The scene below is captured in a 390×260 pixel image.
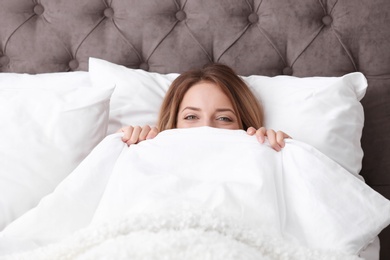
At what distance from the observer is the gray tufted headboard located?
5.46 feet

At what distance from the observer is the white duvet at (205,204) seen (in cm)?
93

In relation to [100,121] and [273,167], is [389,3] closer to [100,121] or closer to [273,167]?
[273,167]

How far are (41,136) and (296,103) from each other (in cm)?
77

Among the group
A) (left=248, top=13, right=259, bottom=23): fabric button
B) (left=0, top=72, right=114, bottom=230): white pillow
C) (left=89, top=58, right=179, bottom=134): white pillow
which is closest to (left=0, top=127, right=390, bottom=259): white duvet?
(left=0, top=72, right=114, bottom=230): white pillow

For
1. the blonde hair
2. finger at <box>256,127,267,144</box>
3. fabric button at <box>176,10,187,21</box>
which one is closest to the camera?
finger at <box>256,127,267,144</box>

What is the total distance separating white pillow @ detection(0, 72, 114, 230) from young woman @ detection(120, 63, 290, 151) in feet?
Answer: 0.40

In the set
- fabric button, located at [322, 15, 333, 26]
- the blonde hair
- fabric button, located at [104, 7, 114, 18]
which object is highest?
fabric button, located at [104, 7, 114, 18]

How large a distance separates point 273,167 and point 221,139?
0.51ft

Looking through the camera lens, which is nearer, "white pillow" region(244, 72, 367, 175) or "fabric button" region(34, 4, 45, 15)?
"white pillow" region(244, 72, 367, 175)

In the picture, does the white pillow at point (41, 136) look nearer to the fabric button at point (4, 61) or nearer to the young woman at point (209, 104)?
the young woman at point (209, 104)

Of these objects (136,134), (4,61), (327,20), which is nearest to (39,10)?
(4,61)

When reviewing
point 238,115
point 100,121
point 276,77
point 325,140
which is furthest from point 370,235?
point 100,121

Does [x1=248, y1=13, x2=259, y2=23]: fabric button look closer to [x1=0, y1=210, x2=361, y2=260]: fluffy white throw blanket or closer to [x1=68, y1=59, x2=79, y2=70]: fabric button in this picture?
[x1=68, y1=59, x2=79, y2=70]: fabric button

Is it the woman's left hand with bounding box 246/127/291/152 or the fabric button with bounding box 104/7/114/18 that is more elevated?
the fabric button with bounding box 104/7/114/18
